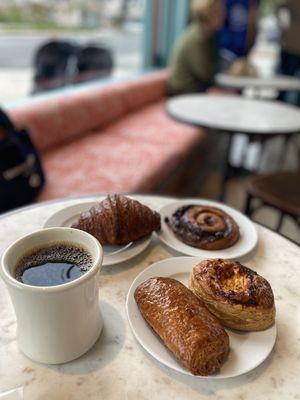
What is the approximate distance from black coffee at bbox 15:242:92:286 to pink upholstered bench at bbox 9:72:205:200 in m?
1.11

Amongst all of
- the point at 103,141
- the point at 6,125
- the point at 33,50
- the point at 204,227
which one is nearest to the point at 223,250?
the point at 204,227

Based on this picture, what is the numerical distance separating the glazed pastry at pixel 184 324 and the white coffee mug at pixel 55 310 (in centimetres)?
10

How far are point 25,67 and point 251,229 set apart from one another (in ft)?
17.9

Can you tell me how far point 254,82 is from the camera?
3.44 metres

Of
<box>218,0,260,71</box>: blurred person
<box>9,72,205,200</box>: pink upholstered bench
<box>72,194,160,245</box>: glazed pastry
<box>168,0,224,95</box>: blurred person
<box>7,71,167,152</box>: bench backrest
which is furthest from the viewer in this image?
<box>218,0,260,71</box>: blurred person

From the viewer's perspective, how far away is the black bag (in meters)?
1.47

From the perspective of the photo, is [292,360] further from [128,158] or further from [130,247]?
[128,158]

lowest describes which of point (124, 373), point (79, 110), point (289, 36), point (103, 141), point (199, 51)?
point (103, 141)

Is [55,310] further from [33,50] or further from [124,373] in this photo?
[33,50]

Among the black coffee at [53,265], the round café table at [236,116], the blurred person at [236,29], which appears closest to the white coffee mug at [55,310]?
the black coffee at [53,265]

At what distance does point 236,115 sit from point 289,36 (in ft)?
10.7

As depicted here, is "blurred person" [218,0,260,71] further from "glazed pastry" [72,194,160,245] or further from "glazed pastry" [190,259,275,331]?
"glazed pastry" [190,259,275,331]

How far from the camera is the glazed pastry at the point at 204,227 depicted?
0.82m

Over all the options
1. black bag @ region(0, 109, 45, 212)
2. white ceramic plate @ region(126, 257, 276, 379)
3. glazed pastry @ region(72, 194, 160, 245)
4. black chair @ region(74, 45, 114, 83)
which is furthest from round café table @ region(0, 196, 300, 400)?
black chair @ region(74, 45, 114, 83)
